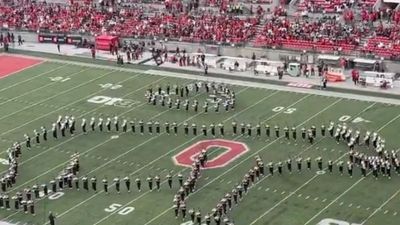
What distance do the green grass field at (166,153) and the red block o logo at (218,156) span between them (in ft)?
0.86

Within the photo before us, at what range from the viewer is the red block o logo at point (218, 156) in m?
28.1

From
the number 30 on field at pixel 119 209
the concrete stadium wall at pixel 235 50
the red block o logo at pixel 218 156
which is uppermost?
→ the concrete stadium wall at pixel 235 50

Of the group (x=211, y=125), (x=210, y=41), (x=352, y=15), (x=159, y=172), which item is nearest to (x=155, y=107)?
(x=211, y=125)

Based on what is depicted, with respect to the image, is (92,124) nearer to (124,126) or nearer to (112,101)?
(124,126)

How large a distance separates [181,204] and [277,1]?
2445 centimetres

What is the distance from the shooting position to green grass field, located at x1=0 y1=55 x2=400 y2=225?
24.4m

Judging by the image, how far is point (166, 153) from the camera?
29.0m

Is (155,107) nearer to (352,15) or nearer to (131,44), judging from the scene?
(131,44)

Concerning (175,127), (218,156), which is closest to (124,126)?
(175,127)

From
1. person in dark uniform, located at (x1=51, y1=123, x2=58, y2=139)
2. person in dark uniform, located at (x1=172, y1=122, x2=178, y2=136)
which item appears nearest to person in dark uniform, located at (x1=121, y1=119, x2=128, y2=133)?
person in dark uniform, located at (x1=172, y1=122, x2=178, y2=136)

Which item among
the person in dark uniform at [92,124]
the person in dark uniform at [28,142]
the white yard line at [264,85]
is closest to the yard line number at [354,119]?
the white yard line at [264,85]

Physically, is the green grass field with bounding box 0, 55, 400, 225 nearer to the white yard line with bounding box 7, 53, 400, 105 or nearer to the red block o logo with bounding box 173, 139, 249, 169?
the red block o logo with bounding box 173, 139, 249, 169

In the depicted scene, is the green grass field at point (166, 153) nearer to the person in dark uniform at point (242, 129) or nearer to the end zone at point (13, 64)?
the person in dark uniform at point (242, 129)

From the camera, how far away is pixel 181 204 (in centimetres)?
2398
